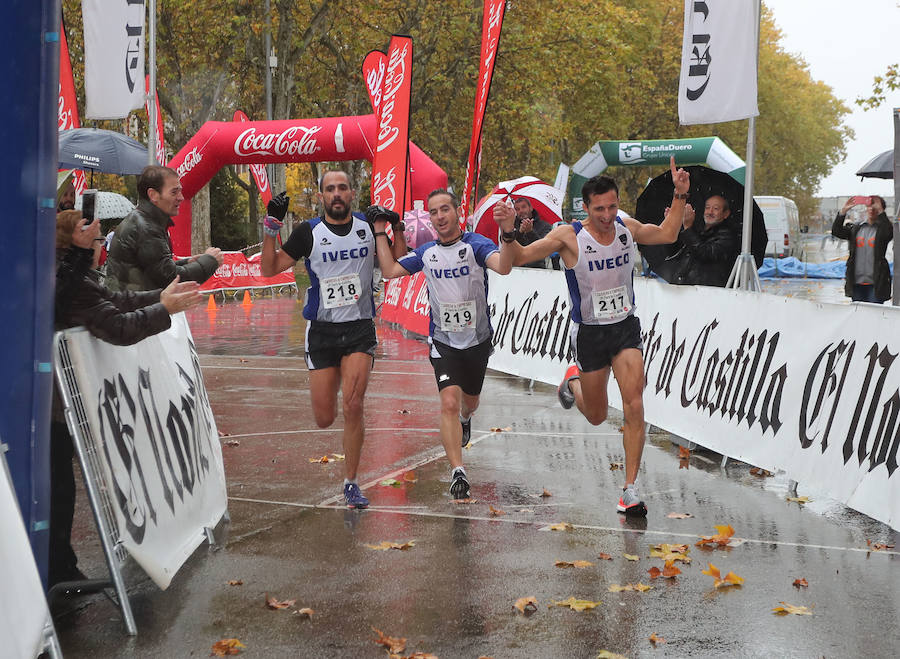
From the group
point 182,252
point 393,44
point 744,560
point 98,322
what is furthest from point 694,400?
point 182,252

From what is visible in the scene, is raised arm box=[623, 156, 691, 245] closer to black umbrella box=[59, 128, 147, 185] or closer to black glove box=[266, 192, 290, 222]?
black glove box=[266, 192, 290, 222]

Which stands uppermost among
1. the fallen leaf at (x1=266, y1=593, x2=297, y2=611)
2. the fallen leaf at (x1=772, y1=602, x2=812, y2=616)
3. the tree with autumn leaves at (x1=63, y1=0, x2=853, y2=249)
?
the tree with autumn leaves at (x1=63, y1=0, x2=853, y2=249)

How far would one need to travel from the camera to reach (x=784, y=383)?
758 cm

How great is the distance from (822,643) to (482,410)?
6.68m

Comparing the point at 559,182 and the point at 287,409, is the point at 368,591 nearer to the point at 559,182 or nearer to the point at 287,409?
the point at 287,409

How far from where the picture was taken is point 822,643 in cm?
447

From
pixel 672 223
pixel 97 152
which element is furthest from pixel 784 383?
pixel 97 152

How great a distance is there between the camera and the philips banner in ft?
20.9

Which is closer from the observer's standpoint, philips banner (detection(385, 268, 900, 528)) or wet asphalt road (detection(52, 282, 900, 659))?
wet asphalt road (detection(52, 282, 900, 659))

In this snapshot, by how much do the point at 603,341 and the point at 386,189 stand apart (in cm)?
1142

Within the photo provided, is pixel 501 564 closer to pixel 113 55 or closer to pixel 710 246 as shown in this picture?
pixel 710 246

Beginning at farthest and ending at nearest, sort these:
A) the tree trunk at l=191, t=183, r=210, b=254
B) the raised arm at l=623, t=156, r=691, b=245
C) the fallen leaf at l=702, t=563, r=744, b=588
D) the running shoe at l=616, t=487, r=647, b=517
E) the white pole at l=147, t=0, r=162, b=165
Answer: the tree trunk at l=191, t=183, r=210, b=254 < the white pole at l=147, t=0, r=162, b=165 < the raised arm at l=623, t=156, r=691, b=245 < the running shoe at l=616, t=487, r=647, b=517 < the fallen leaf at l=702, t=563, r=744, b=588

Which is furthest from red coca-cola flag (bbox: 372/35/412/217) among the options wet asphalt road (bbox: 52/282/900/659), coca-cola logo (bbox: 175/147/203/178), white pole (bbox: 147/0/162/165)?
wet asphalt road (bbox: 52/282/900/659)

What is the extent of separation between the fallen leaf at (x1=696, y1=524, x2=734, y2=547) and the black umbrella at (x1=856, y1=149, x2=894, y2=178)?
13030mm
